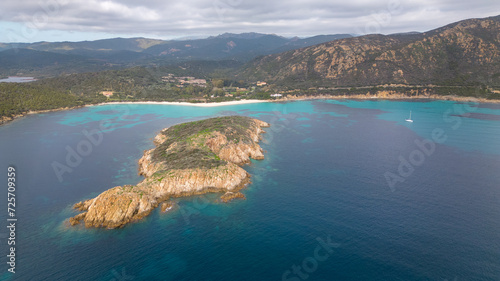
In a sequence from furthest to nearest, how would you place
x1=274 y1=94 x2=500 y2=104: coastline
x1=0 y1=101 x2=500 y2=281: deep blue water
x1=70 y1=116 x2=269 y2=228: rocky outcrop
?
x1=274 y1=94 x2=500 y2=104: coastline < x1=70 y1=116 x2=269 y2=228: rocky outcrop < x1=0 y1=101 x2=500 y2=281: deep blue water

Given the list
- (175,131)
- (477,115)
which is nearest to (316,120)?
(175,131)

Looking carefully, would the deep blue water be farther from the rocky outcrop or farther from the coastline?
the coastline

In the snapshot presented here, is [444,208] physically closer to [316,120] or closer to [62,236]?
[62,236]

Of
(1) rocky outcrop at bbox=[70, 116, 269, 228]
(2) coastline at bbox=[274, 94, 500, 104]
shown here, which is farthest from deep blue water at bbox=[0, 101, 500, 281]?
(2) coastline at bbox=[274, 94, 500, 104]

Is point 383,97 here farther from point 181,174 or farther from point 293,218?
point 181,174

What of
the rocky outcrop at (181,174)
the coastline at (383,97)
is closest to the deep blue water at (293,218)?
the rocky outcrop at (181,174)

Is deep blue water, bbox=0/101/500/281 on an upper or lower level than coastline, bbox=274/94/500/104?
lower

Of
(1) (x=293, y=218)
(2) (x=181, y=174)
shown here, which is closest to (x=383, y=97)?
(1) (x=293, y=218)
